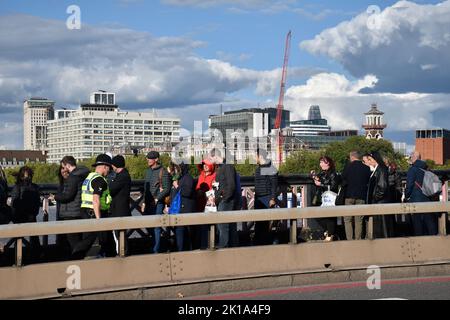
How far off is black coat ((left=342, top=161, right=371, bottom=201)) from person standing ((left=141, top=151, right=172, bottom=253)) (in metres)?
2.86

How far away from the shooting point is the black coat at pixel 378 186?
14.8m

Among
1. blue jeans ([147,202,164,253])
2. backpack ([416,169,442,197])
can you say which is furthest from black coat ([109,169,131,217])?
backpack ([416,169,442,197])

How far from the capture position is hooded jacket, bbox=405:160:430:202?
15.8m

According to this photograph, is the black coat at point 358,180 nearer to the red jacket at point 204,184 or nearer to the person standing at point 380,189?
the person standing at point 380,189

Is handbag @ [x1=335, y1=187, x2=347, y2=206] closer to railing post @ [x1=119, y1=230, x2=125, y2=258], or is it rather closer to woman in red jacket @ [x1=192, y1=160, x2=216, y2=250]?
woman in red jacket @ [x1=192, y1=160, x2=216, y2=250]

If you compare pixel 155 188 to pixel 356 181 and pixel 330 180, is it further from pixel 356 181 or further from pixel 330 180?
pixel 356 181

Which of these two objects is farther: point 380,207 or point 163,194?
point 163,194

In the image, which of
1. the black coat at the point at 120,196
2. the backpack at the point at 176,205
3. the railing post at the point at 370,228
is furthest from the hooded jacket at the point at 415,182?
the black coat at the point at 120,196

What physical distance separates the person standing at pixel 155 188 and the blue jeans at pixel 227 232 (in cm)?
136

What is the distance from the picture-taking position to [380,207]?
41.8 feet
